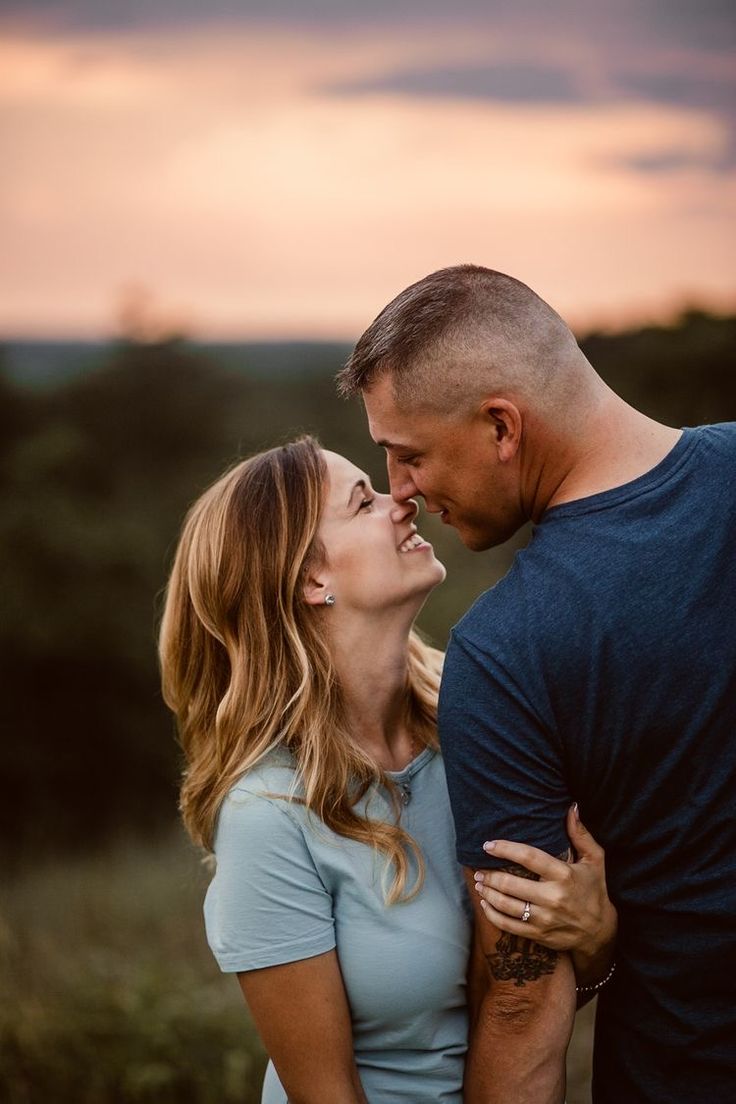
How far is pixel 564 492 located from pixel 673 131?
818 centimetres

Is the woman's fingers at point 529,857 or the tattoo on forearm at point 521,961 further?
the tattoo on forearm at point 521,961

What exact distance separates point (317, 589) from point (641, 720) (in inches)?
40.9

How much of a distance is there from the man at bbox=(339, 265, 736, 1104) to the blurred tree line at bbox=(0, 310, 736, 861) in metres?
18.2

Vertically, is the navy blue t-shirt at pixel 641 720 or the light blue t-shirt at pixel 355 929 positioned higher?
the navy blue t-shirt at pixel 641 720

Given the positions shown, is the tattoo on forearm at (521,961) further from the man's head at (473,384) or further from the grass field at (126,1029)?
the grass field at (126,1029)

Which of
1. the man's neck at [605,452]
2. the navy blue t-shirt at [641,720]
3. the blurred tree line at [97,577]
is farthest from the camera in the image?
the blurred tree line at [97,577]

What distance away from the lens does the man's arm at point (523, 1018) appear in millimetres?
2527

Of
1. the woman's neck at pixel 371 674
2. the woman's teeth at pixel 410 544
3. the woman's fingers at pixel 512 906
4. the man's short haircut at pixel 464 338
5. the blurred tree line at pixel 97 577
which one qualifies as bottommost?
the blurred tree line at pixel 97 577

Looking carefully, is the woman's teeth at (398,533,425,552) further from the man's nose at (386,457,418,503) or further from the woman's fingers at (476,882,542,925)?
the woman's fingers at (476,882,542,925)

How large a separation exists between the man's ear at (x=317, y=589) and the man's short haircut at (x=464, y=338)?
61 cm

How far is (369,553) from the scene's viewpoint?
9.84ft

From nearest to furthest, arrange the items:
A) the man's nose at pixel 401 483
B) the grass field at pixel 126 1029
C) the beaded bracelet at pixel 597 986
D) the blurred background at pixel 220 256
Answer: the beaded bracelet at pixel 597 986 < the man's nose at pixel 401 483 < the grass field at pixel 126 1029 < the blurred background at pixel 220 256

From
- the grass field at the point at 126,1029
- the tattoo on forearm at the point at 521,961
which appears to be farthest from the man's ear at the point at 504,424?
the grass field at the point at 126,1029

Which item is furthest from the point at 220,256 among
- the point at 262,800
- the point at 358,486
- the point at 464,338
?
the point at 262,800
